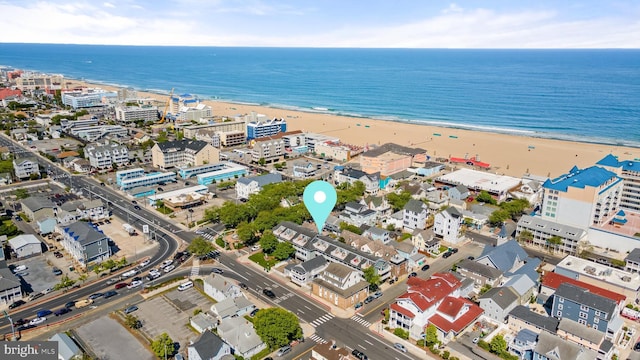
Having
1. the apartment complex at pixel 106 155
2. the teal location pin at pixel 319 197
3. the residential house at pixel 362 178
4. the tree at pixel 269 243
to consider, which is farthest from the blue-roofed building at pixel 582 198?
the apartment complex at pixel 106 155

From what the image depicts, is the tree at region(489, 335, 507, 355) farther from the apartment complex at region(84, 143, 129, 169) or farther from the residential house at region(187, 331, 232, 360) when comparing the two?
the apartment complex at region(84, 143, 129, 169)

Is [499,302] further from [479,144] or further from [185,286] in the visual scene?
[479,144]

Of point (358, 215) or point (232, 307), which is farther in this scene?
point (358, 215)

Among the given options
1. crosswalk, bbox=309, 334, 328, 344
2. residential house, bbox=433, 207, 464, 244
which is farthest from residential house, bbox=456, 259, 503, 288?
crosswalk, bbox=309, 334, 328, 344

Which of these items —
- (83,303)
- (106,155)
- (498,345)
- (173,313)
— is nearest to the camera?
(498,345)

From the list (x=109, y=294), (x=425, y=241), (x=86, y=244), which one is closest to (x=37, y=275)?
(x=86, y=244)

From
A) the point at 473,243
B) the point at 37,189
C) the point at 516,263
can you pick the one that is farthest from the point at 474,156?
the point at 37,189
